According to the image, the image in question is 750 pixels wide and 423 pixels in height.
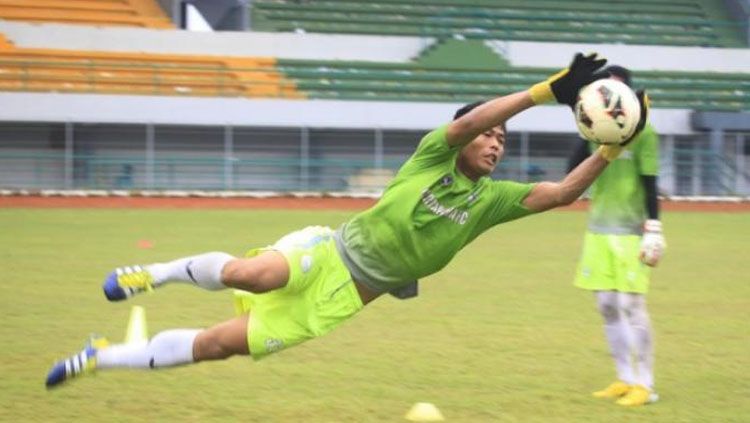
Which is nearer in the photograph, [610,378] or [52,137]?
[610,378]

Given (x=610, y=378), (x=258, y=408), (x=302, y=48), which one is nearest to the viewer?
(x=258, y=408)

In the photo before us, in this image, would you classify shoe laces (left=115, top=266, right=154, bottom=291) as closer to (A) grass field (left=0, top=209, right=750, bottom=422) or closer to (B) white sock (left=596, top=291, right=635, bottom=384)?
(A) grass field (left=0, top=209, right=750, bottom=422)

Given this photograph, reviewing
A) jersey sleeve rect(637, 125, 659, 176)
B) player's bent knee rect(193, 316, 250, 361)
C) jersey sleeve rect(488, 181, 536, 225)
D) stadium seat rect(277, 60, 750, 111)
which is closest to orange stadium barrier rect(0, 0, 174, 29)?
stadium seat rect(277, 60, 750, 111)

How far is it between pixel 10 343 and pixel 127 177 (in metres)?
24.0

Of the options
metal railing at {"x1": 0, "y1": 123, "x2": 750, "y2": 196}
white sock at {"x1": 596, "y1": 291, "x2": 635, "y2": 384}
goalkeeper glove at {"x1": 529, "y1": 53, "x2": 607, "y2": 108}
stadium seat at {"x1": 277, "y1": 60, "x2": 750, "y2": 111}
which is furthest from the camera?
stadium seat at {"x1": 277, "y1": 60, "x2": 750, "y2": 111}

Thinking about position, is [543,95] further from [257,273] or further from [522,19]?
[522,19]

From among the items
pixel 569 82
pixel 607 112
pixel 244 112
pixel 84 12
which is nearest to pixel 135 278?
pixel 569 82

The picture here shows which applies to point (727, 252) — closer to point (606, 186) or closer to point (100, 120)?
point (606, 186)

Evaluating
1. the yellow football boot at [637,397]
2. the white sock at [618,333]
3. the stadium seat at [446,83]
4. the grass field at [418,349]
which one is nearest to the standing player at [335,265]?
the grass field at [418,349]

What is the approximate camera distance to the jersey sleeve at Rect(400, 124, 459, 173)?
6.80m

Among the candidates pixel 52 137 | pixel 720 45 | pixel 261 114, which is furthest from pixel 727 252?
pixel 720 45

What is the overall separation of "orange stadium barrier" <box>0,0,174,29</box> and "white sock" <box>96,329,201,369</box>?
107 feet

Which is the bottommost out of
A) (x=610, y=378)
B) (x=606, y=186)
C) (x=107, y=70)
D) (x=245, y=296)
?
(x=610, y=378)

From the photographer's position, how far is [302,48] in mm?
38844
